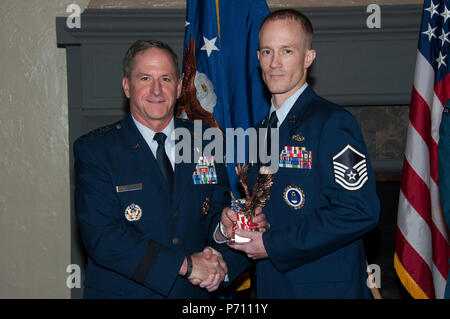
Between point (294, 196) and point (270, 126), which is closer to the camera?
point (294, 196)

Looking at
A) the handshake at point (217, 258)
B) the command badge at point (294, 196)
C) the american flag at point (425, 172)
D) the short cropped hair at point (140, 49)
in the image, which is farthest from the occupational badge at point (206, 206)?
the american flag at point (425, 172)

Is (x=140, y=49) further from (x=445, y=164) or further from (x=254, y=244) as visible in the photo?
(x=445, y=164)

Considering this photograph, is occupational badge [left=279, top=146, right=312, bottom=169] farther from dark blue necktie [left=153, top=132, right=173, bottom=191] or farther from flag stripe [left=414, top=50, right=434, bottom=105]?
flag stripe [left=414, top=50, right=434, bottom=105]

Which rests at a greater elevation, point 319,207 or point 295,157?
point 295,157

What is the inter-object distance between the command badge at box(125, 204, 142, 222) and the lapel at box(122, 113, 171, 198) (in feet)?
0.35

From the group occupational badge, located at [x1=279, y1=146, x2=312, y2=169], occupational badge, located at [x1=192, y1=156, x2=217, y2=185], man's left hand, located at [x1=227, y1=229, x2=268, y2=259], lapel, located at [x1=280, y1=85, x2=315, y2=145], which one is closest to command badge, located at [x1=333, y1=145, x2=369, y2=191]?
occupational badge, located at [x1=279, y1=146, x2=312, y2=169]

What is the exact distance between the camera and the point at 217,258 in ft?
5.92

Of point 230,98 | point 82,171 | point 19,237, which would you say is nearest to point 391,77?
point 230,98

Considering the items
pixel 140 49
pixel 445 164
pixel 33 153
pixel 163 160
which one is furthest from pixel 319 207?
pixel 33 153

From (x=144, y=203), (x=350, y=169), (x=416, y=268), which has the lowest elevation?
(x=416, y=268)

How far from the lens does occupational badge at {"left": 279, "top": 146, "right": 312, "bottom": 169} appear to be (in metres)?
1.63

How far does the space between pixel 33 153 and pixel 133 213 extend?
1.91 meters

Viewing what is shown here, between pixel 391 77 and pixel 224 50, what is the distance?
4.34 ft

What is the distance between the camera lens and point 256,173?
1.83 metres
